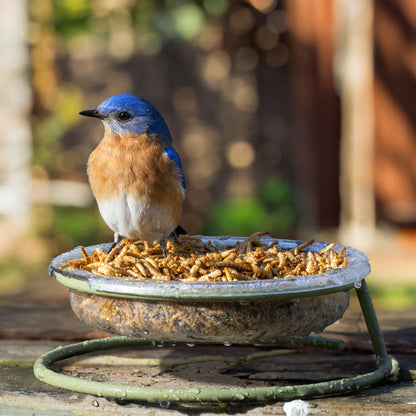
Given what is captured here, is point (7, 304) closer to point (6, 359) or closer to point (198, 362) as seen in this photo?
point (6, 359)

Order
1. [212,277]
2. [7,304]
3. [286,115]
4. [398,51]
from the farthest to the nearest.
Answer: [286,115] < [398,51] < [7,304] < [212,277]

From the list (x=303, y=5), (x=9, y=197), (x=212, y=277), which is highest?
(x=303, y=5)

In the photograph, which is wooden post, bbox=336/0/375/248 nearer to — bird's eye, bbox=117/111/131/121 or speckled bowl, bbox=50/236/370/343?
bird's eye, bbox=117/111/131/121

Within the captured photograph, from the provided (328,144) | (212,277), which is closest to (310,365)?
(212,277)

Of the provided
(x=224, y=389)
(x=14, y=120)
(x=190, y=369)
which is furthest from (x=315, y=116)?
(x=224, y=389)

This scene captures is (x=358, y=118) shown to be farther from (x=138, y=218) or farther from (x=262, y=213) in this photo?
(x=138, y=218)

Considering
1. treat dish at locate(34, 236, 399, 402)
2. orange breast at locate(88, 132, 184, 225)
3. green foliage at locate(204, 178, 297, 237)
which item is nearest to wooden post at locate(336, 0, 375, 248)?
green foliage at locate(204, 178, 297, 237)

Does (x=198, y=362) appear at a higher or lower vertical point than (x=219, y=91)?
lower
